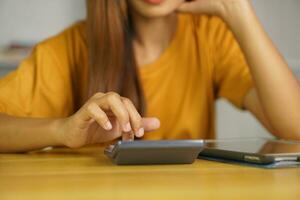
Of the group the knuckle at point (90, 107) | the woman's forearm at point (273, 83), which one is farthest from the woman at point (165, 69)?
the knuckle at point (90, 107)

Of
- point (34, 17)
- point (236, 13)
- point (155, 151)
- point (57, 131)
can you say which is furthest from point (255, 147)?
point (34, 17)

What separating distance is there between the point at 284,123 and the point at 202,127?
9.0 inches

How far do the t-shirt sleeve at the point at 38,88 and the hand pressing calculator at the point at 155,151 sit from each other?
20.3 inches

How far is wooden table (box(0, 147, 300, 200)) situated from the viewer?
0.40 m

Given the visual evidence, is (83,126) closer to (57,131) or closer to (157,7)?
(57,131)

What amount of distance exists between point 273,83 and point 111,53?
0.38 metres

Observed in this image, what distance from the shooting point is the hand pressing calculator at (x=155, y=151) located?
0.58 metres

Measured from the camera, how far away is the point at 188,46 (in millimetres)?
1277

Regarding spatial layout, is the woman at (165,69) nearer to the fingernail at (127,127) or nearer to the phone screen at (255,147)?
the phone screen at (255,147)

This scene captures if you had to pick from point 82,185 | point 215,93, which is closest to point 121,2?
point 215,93

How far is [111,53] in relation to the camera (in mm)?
1174

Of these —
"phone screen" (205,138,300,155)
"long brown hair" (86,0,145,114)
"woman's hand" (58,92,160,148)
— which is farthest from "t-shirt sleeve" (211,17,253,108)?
"woman's hand" (58,92,160,148)

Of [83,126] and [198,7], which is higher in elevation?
[198,7]

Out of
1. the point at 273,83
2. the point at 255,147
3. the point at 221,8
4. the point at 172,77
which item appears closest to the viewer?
the point at 255,147
